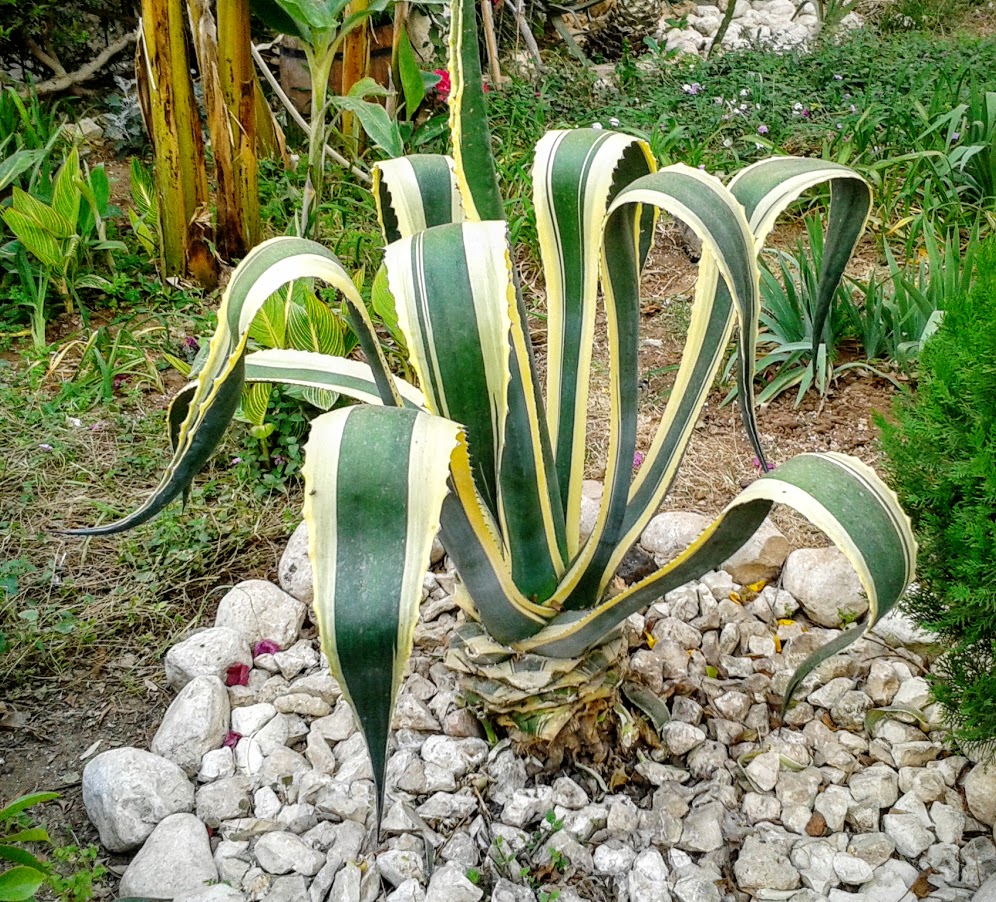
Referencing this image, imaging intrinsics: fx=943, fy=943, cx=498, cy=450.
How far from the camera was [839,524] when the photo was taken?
0.87 meters

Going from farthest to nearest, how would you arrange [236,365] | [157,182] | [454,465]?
1. [157,182]
2. [454,465]
3. [236,365]

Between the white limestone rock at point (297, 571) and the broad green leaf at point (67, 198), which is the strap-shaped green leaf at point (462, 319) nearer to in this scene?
the white limestone rock at point (297, 571)

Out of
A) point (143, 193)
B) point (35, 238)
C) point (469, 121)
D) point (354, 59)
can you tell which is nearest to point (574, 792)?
point (469, 121)

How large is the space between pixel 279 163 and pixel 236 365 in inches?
106

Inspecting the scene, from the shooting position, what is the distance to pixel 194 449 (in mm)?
893

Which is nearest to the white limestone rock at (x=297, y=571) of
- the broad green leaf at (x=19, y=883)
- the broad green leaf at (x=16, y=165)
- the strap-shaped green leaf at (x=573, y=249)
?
the strap-shaped green leaf at (x=573, y=249)

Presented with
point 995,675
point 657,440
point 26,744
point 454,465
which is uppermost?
point 454,465

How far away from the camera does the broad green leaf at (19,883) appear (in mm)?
1007

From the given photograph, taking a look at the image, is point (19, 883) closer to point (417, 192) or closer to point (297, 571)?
point (297, 571)

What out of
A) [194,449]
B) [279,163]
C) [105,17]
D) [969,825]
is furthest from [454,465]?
[105,17]

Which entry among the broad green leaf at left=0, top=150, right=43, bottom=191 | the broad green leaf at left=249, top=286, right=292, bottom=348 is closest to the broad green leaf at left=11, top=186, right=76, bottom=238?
the broad green leaf at left=0, top=150, right=43, bottom=191

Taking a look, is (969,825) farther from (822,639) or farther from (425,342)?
(425,342)

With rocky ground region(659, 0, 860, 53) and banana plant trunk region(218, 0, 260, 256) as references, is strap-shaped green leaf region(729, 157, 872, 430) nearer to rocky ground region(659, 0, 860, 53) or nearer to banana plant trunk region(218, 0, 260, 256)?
banana plant trunk region(218, 0, 260, 256)

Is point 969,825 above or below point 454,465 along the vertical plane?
below
